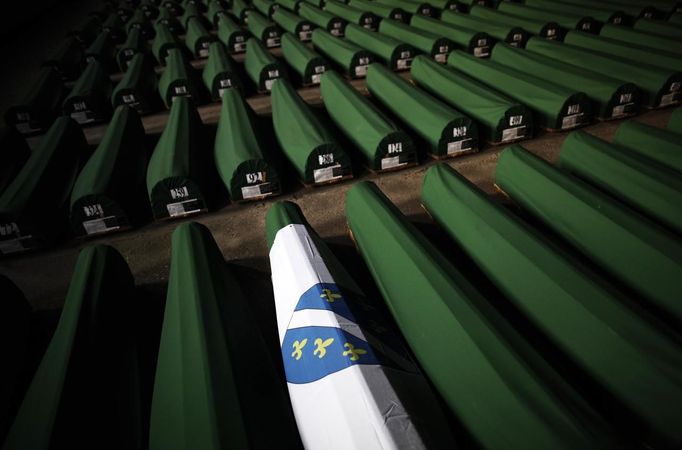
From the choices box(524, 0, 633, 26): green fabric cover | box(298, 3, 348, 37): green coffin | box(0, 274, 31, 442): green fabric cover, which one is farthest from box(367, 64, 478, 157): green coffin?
box(524, 0, 633, 26): green fabric cover

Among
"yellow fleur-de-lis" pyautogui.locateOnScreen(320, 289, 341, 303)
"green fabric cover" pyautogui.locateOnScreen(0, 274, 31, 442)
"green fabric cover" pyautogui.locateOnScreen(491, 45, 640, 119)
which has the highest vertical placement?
"green fabric cover" pyautogui.locateOnScreen(491, 45, 640, 119)

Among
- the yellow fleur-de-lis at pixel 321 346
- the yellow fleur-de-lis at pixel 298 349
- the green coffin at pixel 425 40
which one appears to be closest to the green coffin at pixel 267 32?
the green coffin at pixel 425 40

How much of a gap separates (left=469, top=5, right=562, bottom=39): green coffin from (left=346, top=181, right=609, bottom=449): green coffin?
35.1 feet

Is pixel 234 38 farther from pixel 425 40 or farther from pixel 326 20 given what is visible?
pixel 425 40

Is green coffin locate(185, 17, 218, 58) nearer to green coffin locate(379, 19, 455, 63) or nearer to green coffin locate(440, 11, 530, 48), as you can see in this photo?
green coffin locate(379, 19, 455, 63)

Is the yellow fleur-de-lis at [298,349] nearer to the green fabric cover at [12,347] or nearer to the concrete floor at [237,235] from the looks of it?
the concrete floor at [237,235]

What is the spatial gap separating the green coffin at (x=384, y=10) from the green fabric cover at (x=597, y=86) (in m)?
7.51

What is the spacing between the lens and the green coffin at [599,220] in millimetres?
3932

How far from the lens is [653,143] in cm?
579

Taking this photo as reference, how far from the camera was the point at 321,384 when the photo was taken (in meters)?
3.09

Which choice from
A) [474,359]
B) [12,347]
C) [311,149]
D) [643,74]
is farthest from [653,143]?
[12,347]

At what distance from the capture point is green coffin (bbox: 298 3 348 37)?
14930 mm

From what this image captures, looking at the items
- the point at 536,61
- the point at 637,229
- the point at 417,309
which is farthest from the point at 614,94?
the point at 417,309

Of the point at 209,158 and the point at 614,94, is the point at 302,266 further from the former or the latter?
the point at 614,94
